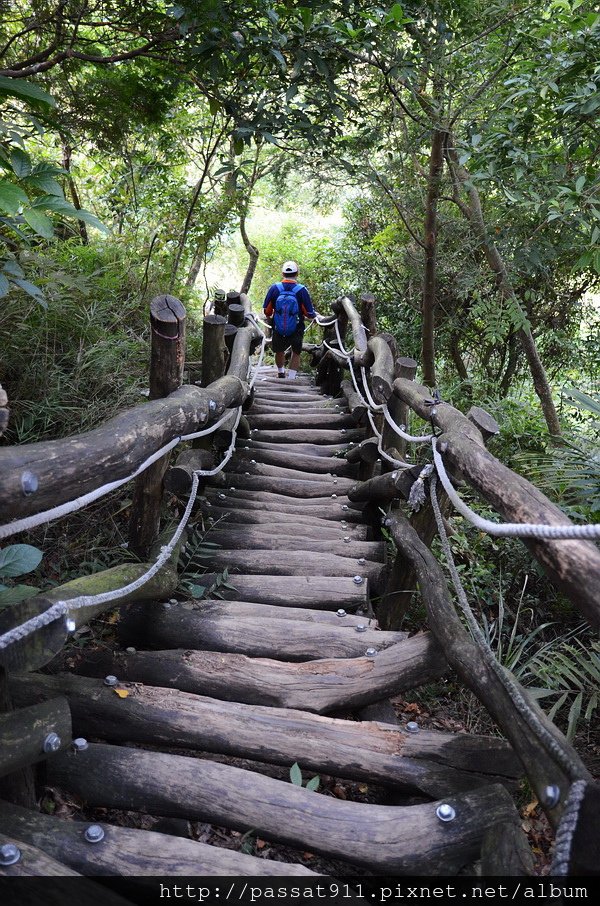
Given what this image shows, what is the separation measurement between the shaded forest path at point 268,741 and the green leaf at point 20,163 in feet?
6.12

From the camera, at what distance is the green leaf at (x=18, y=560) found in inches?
85.6

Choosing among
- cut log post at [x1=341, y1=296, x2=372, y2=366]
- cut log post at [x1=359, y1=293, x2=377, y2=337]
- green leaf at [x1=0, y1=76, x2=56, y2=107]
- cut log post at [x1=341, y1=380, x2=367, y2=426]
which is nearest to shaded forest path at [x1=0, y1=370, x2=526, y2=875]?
green leaf at [x1=0, y1=76, x2=56, y2=107]

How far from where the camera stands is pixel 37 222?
2.19 m

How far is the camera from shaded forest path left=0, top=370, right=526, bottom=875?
1.84m

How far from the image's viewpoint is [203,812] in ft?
6.59

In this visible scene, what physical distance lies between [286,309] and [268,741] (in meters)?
6.42

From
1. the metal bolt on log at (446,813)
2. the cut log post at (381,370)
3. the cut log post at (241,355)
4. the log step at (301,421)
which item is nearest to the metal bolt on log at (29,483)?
the metal bolt on log at (446,813)

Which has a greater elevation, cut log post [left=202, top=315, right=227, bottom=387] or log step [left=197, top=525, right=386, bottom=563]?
cut log post [left=202, top=315, right=227, bottom=387]

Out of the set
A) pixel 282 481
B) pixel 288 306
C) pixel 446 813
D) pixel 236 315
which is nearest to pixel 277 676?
pixel 446 813

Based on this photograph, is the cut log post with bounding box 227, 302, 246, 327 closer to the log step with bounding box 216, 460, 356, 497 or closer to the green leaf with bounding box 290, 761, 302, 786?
the log step with bounding box 216, 460, 356, 497

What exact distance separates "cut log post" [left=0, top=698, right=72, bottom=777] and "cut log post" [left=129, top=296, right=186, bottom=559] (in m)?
1.39

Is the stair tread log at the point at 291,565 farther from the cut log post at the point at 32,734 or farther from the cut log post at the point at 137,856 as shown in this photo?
the cut log post at the point at 137,856

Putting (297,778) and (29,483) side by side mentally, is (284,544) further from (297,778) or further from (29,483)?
(29,483)

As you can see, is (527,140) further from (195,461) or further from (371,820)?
(371,820)
